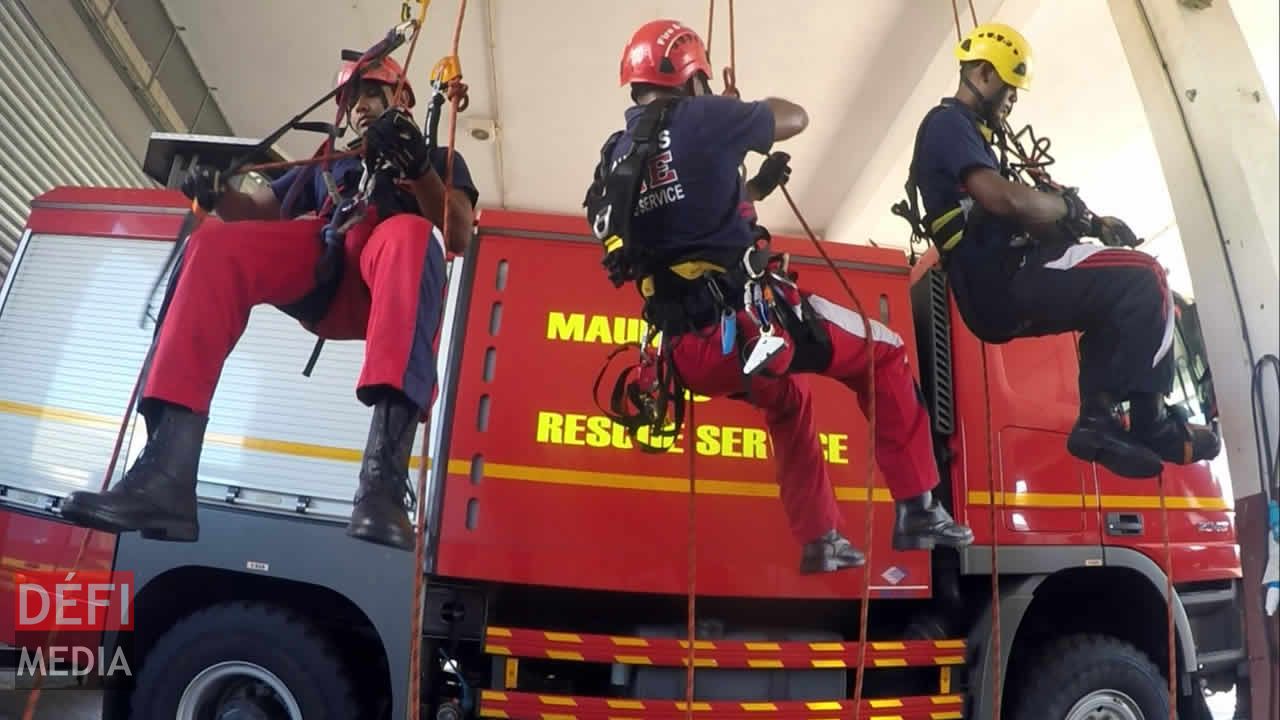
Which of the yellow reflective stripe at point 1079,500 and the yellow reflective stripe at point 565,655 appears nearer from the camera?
the yellow reflective stripe at point 565,655

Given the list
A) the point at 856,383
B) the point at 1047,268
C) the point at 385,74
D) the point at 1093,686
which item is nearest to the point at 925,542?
the point at 856,383

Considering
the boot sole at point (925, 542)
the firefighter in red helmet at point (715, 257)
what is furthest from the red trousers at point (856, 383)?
the boot sole at point (925, 542)

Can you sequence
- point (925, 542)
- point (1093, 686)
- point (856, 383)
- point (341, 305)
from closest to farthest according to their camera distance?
point (341, 305)
point (925, 542)
point (856, 383)
point (1093, 686)

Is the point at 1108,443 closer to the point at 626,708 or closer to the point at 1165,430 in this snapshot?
the point at 1165,430

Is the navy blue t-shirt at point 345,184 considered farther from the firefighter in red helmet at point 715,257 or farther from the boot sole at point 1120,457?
the boot sole at point 1120,457

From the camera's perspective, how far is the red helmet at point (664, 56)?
2611 millimetres

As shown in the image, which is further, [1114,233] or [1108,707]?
[1108,707]

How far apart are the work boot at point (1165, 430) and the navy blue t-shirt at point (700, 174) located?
4.16ft

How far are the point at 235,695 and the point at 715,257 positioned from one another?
2.66 m

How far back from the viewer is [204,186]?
2.30 m

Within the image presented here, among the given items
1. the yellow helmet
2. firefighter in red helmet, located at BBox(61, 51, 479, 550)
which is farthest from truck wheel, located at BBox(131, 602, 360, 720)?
the yellow helmet

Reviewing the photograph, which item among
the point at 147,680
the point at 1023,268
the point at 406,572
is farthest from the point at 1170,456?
the point at 147,680

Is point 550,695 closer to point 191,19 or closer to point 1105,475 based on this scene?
point 1105,475

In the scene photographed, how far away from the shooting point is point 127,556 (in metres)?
3.32
